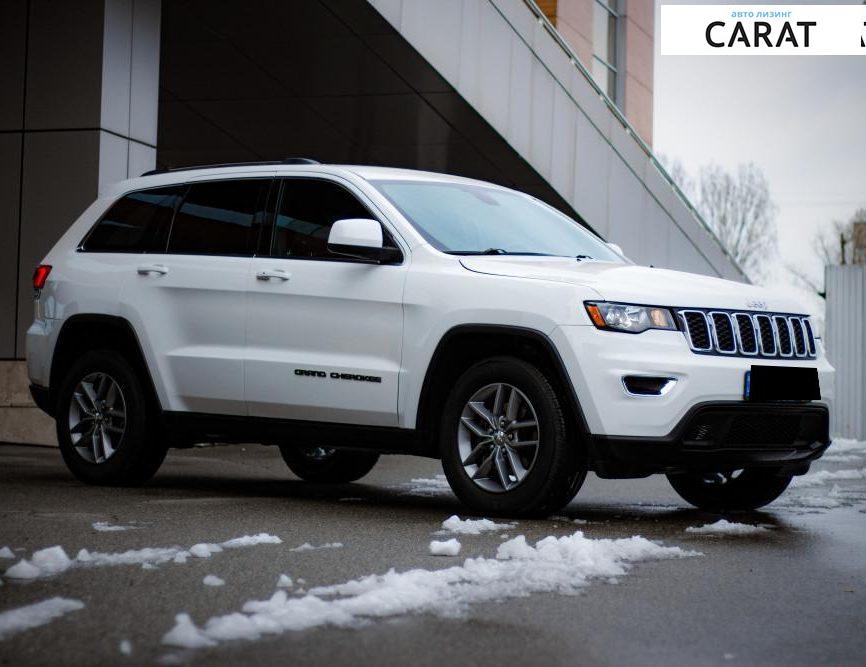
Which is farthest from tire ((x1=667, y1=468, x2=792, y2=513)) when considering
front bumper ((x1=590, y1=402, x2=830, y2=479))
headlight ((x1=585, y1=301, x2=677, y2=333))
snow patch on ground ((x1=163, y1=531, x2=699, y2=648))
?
snow patch on ground ((x1=163, y1=531, x2=699, y2=648))

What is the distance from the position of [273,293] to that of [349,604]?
11.7 ft

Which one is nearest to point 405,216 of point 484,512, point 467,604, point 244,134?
point 484,512

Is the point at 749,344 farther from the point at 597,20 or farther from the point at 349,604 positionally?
the point at 597,20

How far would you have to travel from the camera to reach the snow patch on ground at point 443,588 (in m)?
4.13

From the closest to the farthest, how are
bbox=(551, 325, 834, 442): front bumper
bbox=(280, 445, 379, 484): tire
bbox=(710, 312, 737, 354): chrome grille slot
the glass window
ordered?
1. bbox=(551, 325, 834, 442): front bumper
2. bbox=(710, 312, 737, 354): chrome grille slot
3. bbox=(280, 445, 379, 484): tire
4. the glass window

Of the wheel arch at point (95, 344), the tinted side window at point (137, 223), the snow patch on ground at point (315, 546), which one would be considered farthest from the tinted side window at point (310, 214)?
the snow patch on ground at point (315, 546)

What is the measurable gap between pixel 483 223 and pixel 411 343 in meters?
1.00

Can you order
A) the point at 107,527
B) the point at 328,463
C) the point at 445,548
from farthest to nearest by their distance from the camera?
the point at 328,463, the point at 107,527, the point at 445,548

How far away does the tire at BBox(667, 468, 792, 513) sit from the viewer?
799 centimetres

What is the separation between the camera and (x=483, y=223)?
7883 millimetres

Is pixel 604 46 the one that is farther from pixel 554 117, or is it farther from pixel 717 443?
pixel 717 443

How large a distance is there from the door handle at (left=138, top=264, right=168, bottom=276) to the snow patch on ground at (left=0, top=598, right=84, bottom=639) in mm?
4012

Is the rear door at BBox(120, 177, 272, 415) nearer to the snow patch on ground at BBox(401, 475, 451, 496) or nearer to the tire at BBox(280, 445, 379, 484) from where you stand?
the tire at BBox(280, 445, 379, 484)

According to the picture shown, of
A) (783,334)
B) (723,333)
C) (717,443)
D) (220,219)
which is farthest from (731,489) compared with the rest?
(220,219)
